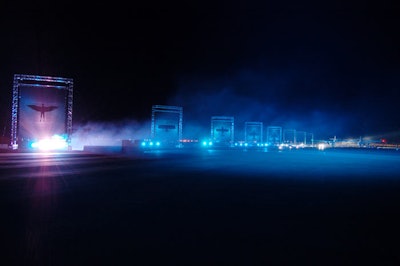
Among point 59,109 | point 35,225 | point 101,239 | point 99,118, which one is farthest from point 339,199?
point 99,118

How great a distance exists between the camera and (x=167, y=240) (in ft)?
15.6

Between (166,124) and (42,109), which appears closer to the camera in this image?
(42,109)

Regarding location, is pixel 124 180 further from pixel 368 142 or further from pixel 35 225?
pixel 368 142

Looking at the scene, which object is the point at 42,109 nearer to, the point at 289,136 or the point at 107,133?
the point at 107,133

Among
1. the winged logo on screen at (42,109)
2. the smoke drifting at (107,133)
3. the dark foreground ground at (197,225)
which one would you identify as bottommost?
the dark foreground ground at (197,225)

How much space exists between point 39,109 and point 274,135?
48176mm

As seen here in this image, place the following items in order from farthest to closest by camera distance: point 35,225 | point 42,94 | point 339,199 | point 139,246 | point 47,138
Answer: point 47,138
point 42,94
point 339,199
point 35,225
point 139,246

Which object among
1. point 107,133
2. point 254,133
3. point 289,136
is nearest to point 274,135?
→ point 254,133

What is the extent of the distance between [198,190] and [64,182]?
4.43 m

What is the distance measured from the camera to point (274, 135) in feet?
220

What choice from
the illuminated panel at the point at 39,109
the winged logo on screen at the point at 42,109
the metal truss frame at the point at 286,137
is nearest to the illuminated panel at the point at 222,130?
the metal truss frame at the point at 286,137

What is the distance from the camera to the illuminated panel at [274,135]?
216 feet

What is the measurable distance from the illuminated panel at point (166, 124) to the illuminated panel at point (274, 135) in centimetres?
2422

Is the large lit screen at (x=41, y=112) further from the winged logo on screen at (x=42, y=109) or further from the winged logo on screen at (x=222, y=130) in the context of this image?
the winged logo on screen at (x=222, y=130)
